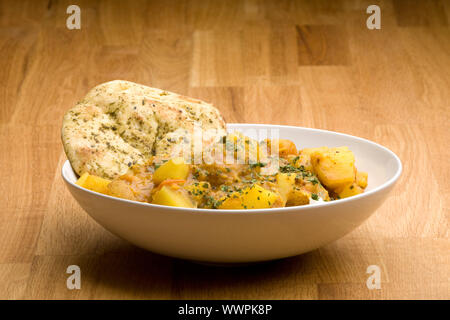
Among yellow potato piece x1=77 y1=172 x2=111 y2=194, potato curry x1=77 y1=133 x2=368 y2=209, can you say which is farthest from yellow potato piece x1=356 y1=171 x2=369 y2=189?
yellow potato piece x1=77 y1=172 x2=111 y2=194

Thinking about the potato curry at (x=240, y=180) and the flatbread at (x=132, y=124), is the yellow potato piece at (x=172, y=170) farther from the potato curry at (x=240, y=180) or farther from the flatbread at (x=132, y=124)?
the flatbread at (x=132, y=124)

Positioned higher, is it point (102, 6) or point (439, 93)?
point (102, 6)

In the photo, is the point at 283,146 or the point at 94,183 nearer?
the point at 94,183

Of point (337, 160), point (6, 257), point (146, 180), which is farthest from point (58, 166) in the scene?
point (337, 160)

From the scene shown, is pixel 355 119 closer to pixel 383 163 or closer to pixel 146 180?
pixel 383 163

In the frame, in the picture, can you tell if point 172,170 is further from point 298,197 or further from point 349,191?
point 349,191
